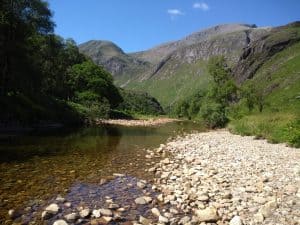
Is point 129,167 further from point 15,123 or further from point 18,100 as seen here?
point 18,100

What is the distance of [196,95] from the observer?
492ft

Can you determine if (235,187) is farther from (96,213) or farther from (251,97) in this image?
(251,97)

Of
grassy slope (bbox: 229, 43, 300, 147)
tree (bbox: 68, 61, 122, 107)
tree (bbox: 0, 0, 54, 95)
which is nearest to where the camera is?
grassy slope (bbox: 229, 43, 300, 147)

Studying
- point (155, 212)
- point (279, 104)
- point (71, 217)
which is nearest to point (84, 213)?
point (71, 217)

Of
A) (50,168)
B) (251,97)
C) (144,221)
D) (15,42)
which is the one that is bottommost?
(144,221)

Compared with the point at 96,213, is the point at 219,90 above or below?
above

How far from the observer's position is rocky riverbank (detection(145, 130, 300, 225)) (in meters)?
9.88

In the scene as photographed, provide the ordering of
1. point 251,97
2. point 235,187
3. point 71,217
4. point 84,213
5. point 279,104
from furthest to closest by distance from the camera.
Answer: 1. point 279,104
2. point 251,97
3. point 235,187
4. point 84,213
5. point 71,217

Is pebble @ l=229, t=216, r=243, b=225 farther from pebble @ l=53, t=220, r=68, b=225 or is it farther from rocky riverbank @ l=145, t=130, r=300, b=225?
pebble @ l=53, t=220, r=68, b=225

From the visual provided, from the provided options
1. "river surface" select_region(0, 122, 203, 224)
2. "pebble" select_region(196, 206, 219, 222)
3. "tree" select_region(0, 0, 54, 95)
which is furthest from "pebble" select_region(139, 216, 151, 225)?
"tree" select_region(0, 0, 54, 95)

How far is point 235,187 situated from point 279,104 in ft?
332

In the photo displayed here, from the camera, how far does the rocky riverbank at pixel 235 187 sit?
9877 millimetres

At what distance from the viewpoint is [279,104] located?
10638 centimetres

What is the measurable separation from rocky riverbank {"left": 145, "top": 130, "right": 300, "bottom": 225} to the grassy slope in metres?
6.79
